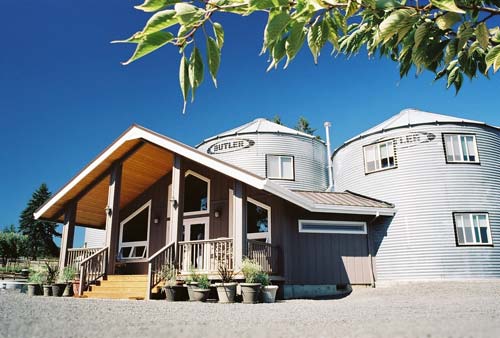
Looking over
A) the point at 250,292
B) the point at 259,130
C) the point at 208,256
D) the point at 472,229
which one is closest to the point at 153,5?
the point at 250,292

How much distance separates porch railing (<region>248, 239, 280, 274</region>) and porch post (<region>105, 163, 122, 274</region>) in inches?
172

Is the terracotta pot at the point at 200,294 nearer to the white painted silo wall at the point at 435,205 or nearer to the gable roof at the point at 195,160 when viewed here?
the gable roof at the point at 195,160

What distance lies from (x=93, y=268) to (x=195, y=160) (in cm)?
441

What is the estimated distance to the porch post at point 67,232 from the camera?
12.9m

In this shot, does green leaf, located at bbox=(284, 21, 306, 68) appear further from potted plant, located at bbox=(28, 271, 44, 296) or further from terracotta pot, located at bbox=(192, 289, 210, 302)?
potted plant, located at bbox=(28, 271, 44, 296)

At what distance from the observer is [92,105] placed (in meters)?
41.6

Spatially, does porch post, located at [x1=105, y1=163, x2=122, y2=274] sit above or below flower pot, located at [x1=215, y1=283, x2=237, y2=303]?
above

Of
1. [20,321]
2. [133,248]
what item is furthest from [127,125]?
[20,321]

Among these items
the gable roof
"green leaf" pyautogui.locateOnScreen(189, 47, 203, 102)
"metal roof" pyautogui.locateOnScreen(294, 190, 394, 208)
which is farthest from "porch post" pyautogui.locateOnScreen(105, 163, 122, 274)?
"green leaf" pyautogui.locateOnScreen(189, 47, 203, 102)

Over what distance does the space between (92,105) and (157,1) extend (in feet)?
145

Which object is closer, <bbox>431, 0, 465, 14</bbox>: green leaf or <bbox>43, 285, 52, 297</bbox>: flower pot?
<bbox>431, 0, 465, 14</bbox>: green leaf

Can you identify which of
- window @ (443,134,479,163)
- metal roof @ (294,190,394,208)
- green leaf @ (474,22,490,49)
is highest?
window @ (443,134,479,163)

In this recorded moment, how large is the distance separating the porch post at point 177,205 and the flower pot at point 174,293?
4.21ft

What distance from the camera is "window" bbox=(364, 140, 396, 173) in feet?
51.1
